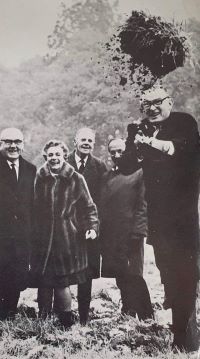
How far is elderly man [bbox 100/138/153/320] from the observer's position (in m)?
2.76

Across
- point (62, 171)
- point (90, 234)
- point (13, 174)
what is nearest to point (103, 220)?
point (90, 234)

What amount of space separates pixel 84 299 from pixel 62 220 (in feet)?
1.69

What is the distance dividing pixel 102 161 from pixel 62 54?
30.0 inches

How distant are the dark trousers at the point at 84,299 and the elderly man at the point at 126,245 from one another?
129 mm

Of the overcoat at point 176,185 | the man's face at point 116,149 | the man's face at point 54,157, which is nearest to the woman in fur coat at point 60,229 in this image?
the man's face at point 54,157

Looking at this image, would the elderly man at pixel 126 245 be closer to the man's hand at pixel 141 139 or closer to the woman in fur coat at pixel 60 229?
the woman in fur coat at pixel 60 229

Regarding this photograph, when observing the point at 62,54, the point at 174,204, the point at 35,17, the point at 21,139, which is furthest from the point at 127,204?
the point at 35,17

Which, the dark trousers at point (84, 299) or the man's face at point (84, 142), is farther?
the man's face at point (84, 142)

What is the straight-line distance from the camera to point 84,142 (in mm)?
2818

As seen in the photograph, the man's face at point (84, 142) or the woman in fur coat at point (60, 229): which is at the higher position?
the man's face at point (84, 142)

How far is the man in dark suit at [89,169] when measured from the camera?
2762mm

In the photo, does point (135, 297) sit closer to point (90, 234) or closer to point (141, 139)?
point (90, 234)

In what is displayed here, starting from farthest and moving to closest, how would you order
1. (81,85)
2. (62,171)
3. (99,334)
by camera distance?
(81,85) < (62,171) < (99,334)

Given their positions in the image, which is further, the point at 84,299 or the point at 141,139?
the point at 141,139
